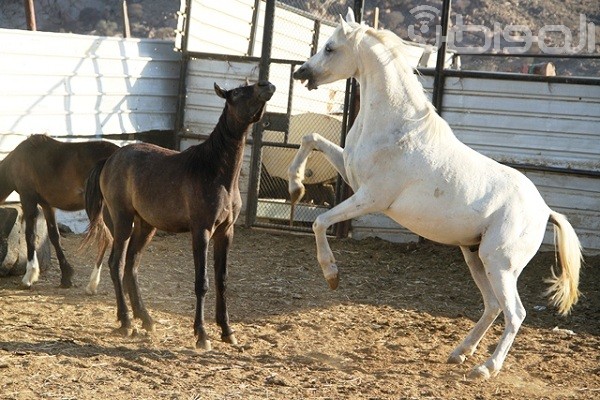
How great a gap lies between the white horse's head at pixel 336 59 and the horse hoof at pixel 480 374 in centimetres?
217

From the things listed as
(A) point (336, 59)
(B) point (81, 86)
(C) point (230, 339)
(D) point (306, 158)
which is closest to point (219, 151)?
(D) point (306, 158)

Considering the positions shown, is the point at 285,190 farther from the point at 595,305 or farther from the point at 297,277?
the point at 595,305

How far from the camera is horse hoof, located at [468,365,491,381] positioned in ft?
19.3

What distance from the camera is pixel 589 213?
10086mm

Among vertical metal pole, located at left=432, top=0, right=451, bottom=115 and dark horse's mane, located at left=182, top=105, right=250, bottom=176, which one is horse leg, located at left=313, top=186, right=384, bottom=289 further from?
vertical metal pole, located at left=432, top=0, right=451, bottom=115

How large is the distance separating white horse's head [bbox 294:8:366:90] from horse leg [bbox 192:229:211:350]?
1272mm

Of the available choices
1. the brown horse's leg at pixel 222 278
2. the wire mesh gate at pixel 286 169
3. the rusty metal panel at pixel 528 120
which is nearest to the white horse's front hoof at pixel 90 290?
the brown horse's leg at pixel 222 278

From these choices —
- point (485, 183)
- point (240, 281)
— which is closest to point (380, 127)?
point (485, 183)

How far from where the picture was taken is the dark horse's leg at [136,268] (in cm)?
658

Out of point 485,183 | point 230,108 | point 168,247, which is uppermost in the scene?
point 230,108

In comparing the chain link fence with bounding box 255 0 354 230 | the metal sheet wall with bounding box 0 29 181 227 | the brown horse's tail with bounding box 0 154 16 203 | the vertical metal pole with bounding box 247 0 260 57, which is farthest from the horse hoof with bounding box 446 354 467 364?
the vertical metal pole with bounding box 247 0 260 57

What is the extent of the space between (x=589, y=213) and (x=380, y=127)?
15.5 feet

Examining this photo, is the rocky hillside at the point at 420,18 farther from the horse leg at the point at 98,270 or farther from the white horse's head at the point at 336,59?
the white horse's head at the point at 336,59

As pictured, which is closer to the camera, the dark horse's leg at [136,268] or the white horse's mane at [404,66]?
the white horse's mane at [404,66]
